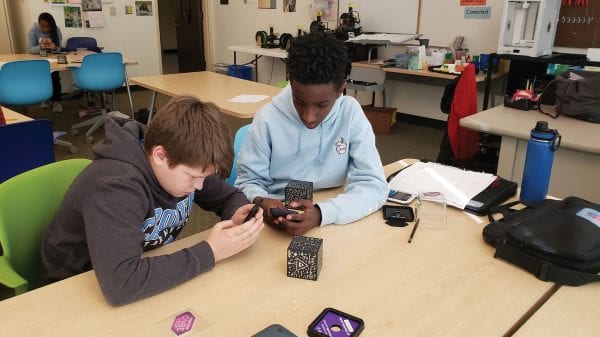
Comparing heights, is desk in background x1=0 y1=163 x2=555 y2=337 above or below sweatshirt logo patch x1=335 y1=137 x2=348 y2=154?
below

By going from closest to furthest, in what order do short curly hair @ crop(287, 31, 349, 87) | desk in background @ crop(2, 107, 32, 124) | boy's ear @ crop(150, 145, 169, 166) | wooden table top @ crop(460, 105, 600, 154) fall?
boy's ear @ crop(150, 145, 169, 166) < short curly hair @ crop(287, 31, 349, 87) < wooden table top @ crop(460, 105, 600, 154) < desk in background @ crop(2, 107, 32, 124)

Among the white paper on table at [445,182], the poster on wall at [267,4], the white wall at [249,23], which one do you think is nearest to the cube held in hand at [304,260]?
the white paper on table at [445,182]

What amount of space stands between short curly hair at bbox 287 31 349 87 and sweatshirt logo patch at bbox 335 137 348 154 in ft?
0.71

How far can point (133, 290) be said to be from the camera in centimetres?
93

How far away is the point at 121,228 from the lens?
97 centimetres

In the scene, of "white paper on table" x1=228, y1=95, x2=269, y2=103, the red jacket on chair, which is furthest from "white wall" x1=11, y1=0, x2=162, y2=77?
the red jacket on chair

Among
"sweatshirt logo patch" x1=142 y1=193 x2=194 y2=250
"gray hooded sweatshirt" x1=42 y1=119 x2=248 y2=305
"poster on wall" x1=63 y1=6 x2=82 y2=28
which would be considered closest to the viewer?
"gray hooded sweatshirt" x1=42 y1=119 x2=248 y2=305

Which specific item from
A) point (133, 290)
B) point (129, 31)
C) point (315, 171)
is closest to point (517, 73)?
point (315, 171)

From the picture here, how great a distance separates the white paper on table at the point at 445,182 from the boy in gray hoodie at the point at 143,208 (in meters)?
→ 0.62

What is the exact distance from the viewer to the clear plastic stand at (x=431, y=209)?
1.33m

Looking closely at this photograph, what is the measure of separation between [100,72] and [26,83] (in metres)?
0.71

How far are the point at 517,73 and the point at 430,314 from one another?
3754mm

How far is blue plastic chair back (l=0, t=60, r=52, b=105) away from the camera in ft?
12.7

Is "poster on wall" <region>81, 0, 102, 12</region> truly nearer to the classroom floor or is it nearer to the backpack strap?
the classroom floor
